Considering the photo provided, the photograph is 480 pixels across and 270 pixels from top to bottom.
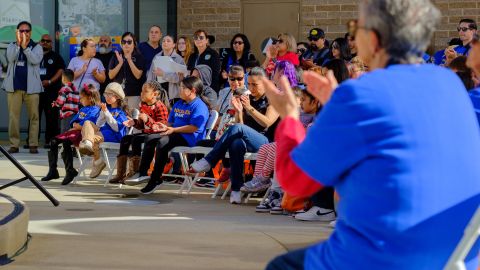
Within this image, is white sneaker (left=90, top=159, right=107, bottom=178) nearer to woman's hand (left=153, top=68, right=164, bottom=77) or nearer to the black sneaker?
the black sneaker

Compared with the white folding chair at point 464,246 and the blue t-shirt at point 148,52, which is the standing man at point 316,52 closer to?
the blue t-shirt at point 148,52

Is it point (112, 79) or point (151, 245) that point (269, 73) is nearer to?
point (112, 79)

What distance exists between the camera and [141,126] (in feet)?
38.4

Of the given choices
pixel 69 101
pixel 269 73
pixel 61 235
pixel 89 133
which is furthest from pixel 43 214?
pixel 69 101

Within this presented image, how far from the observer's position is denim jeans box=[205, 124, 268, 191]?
998 centimetres

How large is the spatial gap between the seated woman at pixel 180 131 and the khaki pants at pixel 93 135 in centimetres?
94

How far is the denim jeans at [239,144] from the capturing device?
9984mm

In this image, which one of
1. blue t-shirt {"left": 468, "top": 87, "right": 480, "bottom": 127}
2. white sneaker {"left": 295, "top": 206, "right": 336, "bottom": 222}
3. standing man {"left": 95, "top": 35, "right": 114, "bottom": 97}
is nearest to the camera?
blue t-shirt {"left": 468, "top": 87, "right": 480, "bottom": 127}

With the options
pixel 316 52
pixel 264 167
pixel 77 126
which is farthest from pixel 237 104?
pixel 316 52

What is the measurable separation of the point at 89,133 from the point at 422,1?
9.43 metres

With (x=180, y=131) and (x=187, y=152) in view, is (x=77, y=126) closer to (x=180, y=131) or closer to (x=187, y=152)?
(x=180, y=131)

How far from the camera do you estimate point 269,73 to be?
12.1 metres

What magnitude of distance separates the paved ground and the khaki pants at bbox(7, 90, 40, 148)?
470cm

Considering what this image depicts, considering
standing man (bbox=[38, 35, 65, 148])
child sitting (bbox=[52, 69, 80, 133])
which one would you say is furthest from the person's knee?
standing man (bbox=[38, 35, 65, 148])
